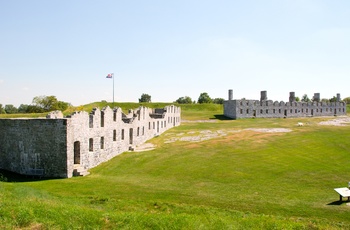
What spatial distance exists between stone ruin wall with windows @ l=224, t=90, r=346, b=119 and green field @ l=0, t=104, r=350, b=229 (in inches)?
1551

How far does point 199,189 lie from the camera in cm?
1867

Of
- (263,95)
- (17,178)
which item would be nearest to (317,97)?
(263,95)

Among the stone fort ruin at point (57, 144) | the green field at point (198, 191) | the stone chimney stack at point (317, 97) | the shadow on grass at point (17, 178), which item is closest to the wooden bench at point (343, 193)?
the green field at point (198, 191)

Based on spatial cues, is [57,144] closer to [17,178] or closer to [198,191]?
[17,178]

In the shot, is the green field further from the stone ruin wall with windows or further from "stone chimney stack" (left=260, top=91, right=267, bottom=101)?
"stone chimney stack" (left=260, top=91, right=267, bottom=101)

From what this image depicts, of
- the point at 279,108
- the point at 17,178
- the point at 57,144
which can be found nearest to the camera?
the point at 57,144

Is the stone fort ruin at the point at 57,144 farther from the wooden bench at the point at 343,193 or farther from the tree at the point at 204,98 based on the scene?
the tree at the point at 204,98

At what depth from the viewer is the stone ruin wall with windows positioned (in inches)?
2884

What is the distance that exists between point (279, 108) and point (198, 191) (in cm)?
6833

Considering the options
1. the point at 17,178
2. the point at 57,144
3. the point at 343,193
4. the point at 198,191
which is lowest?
the point at 17,178

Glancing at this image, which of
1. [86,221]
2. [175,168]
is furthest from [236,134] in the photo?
[86,221]

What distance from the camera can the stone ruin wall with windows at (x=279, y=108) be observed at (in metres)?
73.2

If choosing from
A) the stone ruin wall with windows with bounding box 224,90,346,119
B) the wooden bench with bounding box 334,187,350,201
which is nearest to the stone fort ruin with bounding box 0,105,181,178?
the wooden bench with bounding box 334,187,350,201

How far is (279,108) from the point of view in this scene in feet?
263
